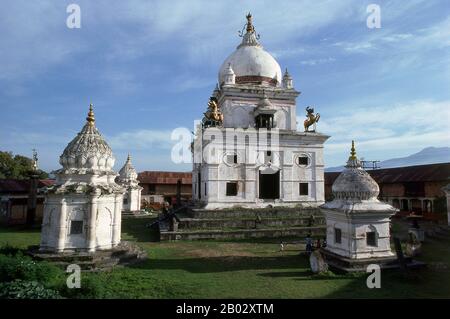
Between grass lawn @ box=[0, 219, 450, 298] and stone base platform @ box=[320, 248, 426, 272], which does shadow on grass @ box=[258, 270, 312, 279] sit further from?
stone base platform @ box=[320, 248, 426, 272]

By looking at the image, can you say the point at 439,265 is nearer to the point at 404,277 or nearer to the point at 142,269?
the point at 404,277

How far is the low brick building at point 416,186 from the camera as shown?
31.9m

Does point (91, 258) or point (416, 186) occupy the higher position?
point (416, 186)

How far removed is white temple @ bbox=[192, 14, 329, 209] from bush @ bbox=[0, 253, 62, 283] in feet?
44.7

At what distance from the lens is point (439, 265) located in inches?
558

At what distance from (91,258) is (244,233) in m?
10.0

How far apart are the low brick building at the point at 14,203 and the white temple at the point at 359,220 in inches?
960

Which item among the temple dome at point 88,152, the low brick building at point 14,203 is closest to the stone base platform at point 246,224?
the temple dome at point 88,152

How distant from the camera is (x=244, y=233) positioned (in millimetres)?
20938

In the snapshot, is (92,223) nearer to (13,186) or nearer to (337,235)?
(337,235)

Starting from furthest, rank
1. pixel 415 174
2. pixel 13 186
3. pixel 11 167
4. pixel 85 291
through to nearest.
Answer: pixel 11 167 → pixel 415 174 → pixel 13 186 → pixel 85 291

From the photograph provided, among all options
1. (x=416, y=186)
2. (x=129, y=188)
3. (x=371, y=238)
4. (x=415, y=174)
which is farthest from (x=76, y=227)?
(x=415, y=174)

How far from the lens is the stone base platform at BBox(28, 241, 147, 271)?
44.3 ft

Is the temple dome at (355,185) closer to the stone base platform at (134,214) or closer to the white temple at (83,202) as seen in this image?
the white temple at (83,202)
